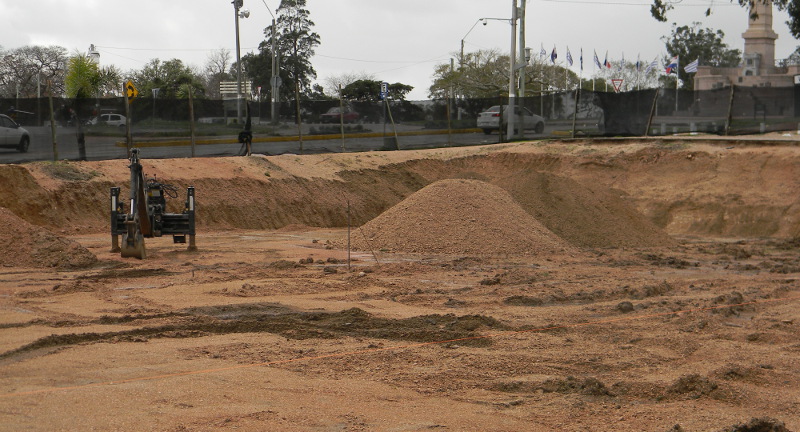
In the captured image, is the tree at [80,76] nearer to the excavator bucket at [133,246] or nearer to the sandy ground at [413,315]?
the sandy ground at [413,315]

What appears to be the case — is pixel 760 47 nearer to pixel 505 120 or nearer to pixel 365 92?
pixel 365 92

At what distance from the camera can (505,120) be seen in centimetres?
3172

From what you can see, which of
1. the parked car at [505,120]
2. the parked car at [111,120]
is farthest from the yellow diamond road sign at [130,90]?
the parked car at [505,120]

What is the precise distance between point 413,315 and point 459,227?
22.1ft

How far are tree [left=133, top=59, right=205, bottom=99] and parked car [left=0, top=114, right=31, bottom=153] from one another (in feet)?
58.7

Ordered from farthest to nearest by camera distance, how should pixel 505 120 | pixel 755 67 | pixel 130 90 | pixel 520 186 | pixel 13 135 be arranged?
pixel 755 67, pixel 505 120, pixel 130 90, pixel 13 135, pixel 520 186

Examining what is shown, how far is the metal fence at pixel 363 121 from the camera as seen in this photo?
21459mm

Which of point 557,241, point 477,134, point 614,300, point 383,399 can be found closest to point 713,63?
point 477,134

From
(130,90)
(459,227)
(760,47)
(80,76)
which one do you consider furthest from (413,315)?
(760,47)

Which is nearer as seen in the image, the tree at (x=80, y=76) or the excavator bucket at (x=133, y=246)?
the excavator bucket at (x=133, y=246)

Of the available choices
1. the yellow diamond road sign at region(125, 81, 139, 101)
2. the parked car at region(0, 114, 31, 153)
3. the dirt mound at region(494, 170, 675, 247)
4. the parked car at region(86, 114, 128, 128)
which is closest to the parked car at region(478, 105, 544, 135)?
the dirt mound at region(494, 170, 675, 247)

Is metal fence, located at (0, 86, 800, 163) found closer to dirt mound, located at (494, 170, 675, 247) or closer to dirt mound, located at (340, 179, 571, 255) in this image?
dirt mound, located at (340, 179, 571, 255)

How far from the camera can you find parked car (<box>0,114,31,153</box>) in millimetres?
20203

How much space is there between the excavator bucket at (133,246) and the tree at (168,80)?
2560cm
